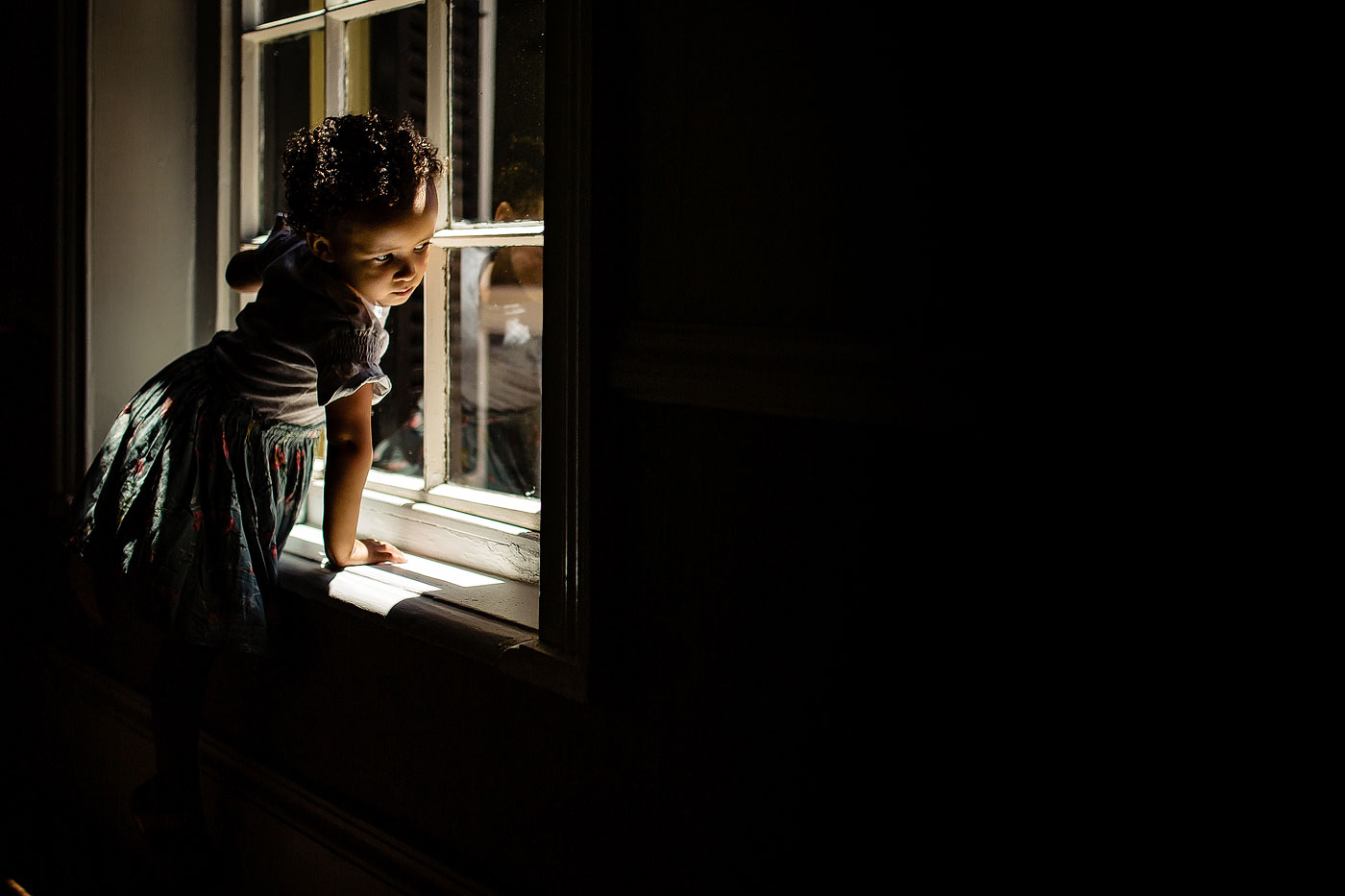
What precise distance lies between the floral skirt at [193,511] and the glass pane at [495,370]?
0.26 m

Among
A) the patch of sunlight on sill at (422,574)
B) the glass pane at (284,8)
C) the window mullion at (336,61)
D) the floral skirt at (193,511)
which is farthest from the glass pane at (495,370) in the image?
the glass pane at (284,8)

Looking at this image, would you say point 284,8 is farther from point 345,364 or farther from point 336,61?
point 345,364

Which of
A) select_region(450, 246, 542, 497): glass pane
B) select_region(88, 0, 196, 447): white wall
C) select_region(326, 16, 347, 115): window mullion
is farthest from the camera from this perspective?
select_region(88, 0, 196, 447): white wall

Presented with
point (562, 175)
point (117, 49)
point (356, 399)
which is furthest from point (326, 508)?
point (117, 49)

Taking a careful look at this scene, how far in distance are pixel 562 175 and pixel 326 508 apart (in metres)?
0.65

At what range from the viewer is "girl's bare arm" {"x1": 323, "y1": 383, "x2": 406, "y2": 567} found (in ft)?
4.25

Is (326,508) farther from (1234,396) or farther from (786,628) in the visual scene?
(1234,396)

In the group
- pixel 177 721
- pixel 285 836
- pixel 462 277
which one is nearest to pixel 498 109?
pixel 462 277

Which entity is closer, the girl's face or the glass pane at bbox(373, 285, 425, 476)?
the girl's face

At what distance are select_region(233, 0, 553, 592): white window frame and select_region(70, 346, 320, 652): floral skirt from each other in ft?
0.64

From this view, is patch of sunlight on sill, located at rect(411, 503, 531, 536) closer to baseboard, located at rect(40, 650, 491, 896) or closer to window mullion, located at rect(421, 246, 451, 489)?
window mullion, located at rect(421, 246, 451, 489)

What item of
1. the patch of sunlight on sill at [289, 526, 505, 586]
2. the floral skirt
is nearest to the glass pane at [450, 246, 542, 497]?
the patch of sunlight on sill at [289, 526, 505, 586]

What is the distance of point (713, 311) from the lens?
939 mm

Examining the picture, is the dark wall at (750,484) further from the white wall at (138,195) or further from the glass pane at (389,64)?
the white wall at (138,195)
